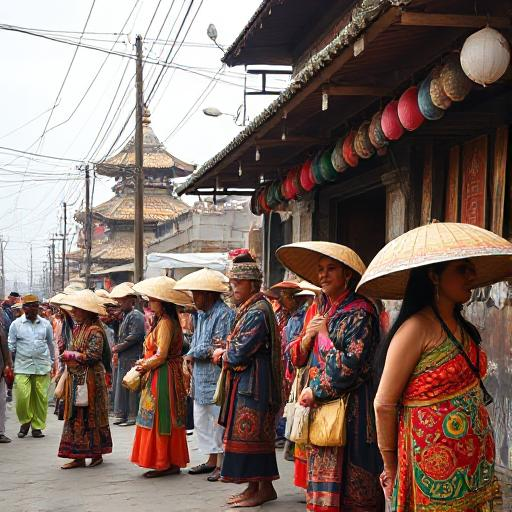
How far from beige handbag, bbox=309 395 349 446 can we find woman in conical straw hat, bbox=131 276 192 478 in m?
3.41

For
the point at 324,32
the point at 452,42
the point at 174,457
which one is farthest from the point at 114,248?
the point at 452,42

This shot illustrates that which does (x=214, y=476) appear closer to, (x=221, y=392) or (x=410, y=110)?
(x=221, y=392)

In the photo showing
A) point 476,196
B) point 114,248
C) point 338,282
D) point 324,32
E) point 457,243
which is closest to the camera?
point 457,243

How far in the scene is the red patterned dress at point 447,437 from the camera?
12.8ft

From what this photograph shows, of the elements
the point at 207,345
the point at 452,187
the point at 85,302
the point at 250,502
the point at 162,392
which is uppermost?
the point at 452,187

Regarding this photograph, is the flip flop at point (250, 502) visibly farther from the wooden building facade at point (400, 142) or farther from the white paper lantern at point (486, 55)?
the white paper lantern at point (486, 55)

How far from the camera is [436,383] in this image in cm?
390

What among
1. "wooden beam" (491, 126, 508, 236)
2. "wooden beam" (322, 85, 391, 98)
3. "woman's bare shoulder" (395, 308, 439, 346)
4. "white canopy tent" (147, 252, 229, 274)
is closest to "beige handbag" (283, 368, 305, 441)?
"woman's bare shoulder" (395, 308, 439, 346)

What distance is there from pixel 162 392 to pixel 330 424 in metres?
3.57

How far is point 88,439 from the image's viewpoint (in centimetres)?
927

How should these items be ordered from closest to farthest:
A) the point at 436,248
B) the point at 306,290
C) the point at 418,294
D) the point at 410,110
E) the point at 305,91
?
the point at 436,248, the point at 418,294, the point at 410,110, the point at 305,91, the point at 306,290

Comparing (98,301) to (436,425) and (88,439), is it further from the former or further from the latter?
(436,425)

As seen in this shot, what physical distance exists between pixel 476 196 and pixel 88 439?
479cm

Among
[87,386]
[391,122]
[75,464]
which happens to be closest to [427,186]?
[391,122]
